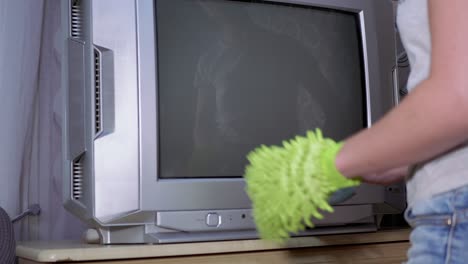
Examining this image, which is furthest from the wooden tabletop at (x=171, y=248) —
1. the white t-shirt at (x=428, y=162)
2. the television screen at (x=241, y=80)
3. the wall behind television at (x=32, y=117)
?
the white t-shirt at (x=428, y=162)

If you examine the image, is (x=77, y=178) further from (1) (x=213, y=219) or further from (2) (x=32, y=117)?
(2) (x=32, y=117)

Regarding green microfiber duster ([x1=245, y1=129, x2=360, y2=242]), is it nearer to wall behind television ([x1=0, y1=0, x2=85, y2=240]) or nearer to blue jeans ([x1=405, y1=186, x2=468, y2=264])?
blue jeans ([x1=405, y1=186, x2=468, y2=264])

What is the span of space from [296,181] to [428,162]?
14cm

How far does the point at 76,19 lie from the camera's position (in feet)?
5.30

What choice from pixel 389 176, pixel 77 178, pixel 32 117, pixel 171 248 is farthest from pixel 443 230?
pixel 32 117

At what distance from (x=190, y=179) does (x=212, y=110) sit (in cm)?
17

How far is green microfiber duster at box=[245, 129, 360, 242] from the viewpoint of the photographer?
2.41 feet

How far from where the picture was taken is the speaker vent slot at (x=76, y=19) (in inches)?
63.3

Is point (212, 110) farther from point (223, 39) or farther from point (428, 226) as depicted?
point (428, 226)

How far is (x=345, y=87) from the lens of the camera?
1.77m

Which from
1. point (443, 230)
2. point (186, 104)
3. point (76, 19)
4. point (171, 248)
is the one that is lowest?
point (171, 248)

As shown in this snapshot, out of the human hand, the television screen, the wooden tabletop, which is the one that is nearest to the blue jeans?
the human hand

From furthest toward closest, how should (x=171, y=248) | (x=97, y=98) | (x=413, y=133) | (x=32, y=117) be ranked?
1. (x=32, y=117)
2. (x=97, y=98)
3. (x=171, y=248)
4. (x=413, y=133)

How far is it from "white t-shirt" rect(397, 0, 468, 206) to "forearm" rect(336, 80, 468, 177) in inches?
1.3
